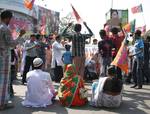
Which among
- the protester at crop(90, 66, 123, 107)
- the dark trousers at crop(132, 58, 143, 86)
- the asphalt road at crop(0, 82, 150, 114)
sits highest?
the dark trousers at crop(132, 58, 143, 86)

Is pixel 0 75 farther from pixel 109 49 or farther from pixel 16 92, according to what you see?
pixel 109 49

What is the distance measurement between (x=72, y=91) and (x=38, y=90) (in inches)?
33.0

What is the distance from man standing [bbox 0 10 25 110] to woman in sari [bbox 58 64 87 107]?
1443 millimetres

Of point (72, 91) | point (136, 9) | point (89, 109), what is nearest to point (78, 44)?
point (72, 91)

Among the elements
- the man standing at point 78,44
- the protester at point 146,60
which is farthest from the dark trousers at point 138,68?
the protester at point 146,60

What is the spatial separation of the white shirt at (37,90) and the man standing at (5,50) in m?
0.74

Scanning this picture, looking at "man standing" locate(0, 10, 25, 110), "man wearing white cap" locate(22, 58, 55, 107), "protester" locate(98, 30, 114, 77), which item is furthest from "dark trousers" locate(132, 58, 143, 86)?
"man standing" locate(0, 10, 25, 110)

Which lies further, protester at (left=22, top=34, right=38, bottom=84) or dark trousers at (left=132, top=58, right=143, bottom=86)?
protester at (left=22, top=34, right=38, bottom=84)

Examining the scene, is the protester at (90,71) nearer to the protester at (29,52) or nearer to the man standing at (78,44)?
the protester at (29,52)

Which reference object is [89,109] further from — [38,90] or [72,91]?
[38,90]

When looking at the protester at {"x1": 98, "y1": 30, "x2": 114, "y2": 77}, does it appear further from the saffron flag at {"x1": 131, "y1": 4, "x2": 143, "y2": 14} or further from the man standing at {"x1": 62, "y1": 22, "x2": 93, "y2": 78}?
the saffron flag at {"x1": 131, "y1": 4, "x2": 143, "y2": 14}

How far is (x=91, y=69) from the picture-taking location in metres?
16.7

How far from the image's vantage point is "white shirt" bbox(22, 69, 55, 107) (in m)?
9.39

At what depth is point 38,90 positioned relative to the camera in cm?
941
